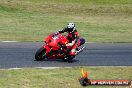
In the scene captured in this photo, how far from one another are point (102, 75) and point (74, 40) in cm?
376

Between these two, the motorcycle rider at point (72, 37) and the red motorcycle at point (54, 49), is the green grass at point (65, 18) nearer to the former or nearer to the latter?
the red motorcycle at point (54, 49)

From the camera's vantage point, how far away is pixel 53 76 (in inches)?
615

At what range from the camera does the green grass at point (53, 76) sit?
1430cm

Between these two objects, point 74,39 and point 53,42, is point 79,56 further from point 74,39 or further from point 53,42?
point 53,42

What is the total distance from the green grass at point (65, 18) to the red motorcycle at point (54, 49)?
20.8 feet

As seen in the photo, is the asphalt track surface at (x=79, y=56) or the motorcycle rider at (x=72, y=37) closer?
the asphalt track surface at (x=79, y=56)

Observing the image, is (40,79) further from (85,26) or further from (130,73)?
(85,26)

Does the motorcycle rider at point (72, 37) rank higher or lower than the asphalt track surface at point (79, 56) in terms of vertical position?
higher

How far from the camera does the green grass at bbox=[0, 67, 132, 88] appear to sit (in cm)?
1430

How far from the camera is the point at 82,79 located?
47.5ft

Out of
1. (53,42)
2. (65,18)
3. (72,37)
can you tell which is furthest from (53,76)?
(65,18)

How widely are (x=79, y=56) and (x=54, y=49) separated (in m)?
1.90

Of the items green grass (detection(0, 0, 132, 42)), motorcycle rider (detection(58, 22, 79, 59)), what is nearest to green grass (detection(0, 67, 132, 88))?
motorcycle rider (detection(58, 22, 79, 59))

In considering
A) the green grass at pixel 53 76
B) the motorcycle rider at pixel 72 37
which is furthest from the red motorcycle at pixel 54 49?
the green grass at pixel 53 76
